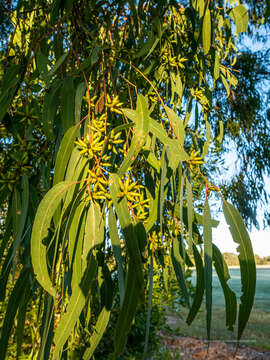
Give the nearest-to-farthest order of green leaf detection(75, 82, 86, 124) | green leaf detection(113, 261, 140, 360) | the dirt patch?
green leaf detection(113, 261, 140, 360)
green leaf detection(75, 82, 86, 124)
the dirt patch

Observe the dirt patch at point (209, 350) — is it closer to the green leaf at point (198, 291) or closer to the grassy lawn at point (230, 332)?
the grassy lawn at point (230, 332)

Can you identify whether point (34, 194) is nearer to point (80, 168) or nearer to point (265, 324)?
point (80, 168)

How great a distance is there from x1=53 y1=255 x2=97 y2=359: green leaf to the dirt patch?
2.79 metres

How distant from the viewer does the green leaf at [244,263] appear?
450mm

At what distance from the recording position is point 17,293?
0.60 m

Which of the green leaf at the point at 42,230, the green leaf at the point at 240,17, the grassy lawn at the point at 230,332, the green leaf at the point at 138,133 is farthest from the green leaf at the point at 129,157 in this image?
the grassy lawn at the point at 230,332

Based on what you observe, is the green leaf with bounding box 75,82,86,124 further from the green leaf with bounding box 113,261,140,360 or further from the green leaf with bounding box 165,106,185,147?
the green leaf with bounding box 113,261,140,360

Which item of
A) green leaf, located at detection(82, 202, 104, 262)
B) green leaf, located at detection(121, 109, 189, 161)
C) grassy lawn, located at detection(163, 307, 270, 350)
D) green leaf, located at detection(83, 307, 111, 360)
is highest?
green leaf, located at detection(121, 109, 189, 161)

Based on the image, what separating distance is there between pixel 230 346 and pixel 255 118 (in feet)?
8.27

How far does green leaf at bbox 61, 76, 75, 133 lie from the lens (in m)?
0.66

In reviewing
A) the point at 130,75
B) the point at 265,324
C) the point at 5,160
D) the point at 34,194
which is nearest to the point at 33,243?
the point at 34,194

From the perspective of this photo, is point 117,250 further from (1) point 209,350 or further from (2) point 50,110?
(1) point 209,350

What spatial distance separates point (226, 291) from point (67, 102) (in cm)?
48

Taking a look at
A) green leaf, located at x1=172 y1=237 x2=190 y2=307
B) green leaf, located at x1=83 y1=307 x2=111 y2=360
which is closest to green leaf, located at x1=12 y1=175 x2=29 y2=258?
green leaf, located at x1=83 y1=307 x2=111 y2=360
